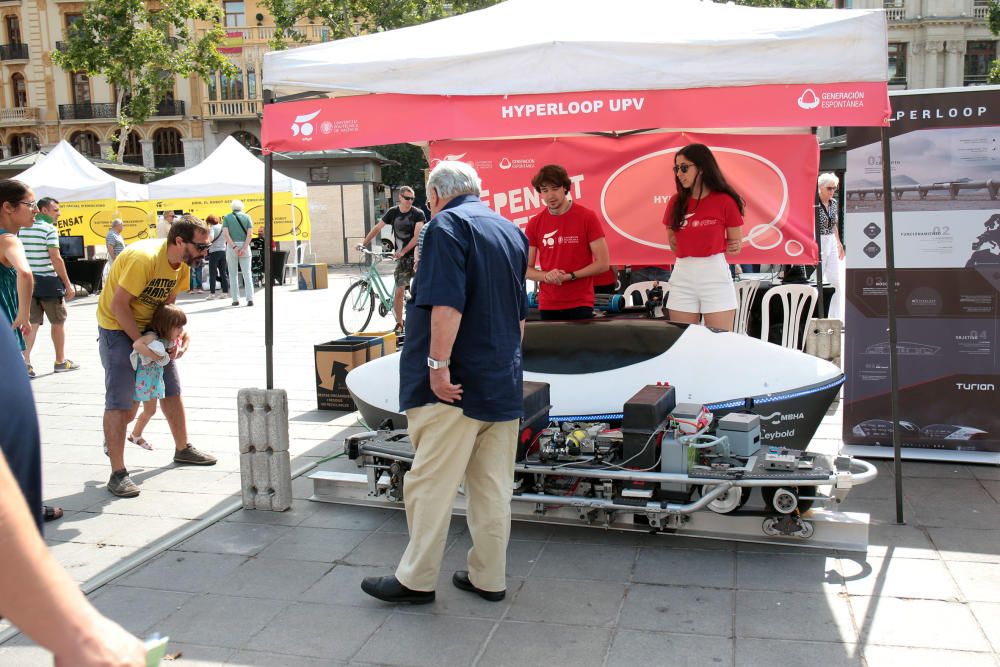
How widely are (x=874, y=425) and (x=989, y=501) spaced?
3.26 ft

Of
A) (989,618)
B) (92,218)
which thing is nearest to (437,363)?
(989,618)

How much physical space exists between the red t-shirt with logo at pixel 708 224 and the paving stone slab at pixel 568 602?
8.54 feet

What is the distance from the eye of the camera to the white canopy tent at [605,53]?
414 cm

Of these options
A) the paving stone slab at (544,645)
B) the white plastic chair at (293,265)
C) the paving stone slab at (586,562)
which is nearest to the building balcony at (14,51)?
the white plastic chair at (293,265)

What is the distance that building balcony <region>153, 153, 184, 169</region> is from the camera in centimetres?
5159

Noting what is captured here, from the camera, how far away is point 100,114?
51156mm

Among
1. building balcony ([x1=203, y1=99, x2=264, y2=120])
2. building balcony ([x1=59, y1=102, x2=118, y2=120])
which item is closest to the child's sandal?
building balcony ([x1=203, y1=99, x2=264, y2=120])

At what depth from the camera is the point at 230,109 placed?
50125 mm

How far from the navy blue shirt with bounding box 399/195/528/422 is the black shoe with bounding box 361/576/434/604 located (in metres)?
0.77

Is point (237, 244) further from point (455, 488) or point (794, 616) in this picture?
point (794, 616)

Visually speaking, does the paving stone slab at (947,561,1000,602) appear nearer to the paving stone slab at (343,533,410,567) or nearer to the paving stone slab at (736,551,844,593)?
the paving stone slab at (736,551,844,593)

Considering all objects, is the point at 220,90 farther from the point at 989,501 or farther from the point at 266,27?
the point at 989,501

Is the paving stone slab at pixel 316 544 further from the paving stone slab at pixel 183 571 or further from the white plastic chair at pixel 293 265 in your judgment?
the white plastic chair at pixel 293 265

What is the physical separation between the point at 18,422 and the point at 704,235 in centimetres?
489
